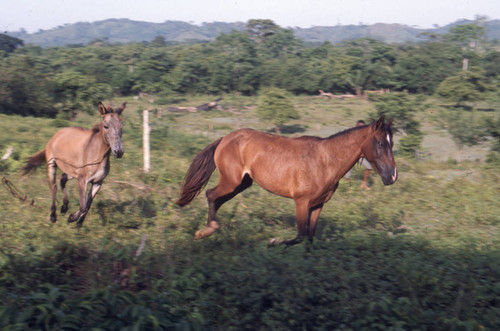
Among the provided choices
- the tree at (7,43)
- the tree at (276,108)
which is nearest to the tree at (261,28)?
the tree at (7,43)

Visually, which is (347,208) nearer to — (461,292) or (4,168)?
(461,292)

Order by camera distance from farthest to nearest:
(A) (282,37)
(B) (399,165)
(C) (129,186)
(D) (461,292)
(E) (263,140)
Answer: (A) (282,37) → (B) (399,165) → (C) (129,186) → (E) (263,140) → (D) (461,292)

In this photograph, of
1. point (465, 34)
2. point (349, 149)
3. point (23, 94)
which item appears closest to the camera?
point (349, 149)

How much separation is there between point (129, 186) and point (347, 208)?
3923 millimetres

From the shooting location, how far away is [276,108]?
26.6 metres

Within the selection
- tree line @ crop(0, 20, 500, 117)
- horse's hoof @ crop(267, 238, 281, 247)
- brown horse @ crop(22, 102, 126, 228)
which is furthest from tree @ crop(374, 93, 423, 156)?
brown horse @ crop(22, 102, 126, 228)

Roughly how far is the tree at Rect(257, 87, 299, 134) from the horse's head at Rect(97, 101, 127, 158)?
20.0 metres

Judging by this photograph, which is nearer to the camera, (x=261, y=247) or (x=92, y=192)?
(x=261, y=247)

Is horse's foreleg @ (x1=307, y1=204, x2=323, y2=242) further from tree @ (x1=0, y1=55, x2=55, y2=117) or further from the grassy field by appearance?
tree @ (x1=0, y1=55, x2=55, y2=117)

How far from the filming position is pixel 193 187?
7.48 metres

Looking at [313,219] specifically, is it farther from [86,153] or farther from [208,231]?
[86,153]

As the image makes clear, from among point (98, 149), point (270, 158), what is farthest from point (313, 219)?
point (98, 149)

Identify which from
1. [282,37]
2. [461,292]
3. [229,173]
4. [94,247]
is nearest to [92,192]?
[94,247]

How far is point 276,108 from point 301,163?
2035cm
